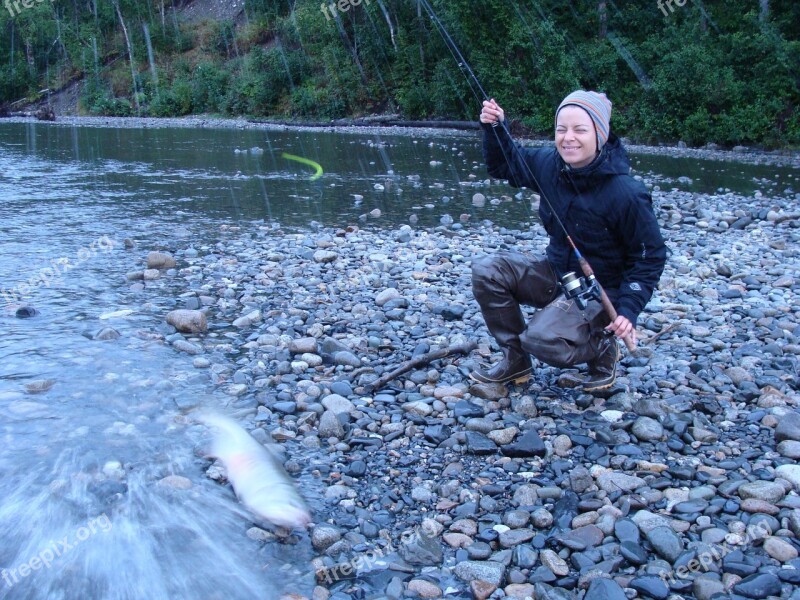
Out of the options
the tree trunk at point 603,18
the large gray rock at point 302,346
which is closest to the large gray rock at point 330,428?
Answer: the large gray rock at point 302,346

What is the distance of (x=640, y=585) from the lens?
8.41ft

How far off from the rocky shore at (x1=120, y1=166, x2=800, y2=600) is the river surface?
26cm

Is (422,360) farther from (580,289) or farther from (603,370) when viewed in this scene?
(580,289)

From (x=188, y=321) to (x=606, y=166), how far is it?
3316 millimetres

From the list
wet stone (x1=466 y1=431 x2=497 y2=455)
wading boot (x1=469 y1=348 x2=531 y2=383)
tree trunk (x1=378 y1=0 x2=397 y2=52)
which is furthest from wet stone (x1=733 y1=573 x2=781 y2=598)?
tree trunk (x1=378 y1=0 x2=397 y2=52)

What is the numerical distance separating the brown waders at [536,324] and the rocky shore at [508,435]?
17 cm

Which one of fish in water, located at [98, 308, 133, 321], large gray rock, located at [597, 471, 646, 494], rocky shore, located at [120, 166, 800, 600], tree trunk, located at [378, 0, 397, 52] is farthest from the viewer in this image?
tree trunk, located at [378, 0, 397, 52]

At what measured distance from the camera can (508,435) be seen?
3.70 m

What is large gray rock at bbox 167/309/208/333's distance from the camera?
541 centimetres

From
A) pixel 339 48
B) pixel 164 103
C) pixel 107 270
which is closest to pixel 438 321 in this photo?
pixel 107 270

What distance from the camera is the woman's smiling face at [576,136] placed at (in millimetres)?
3660

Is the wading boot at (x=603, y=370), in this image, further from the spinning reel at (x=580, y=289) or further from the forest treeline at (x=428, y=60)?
the forest treeline at (x=428, y=60)

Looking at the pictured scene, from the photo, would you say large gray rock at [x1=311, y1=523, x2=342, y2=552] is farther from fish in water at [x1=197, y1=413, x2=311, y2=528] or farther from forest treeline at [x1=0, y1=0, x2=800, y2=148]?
forest treeline at [x1=0, y1=0, x2=800, y2=148]

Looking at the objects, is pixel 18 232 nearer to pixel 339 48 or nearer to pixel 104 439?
pixel 104 439
